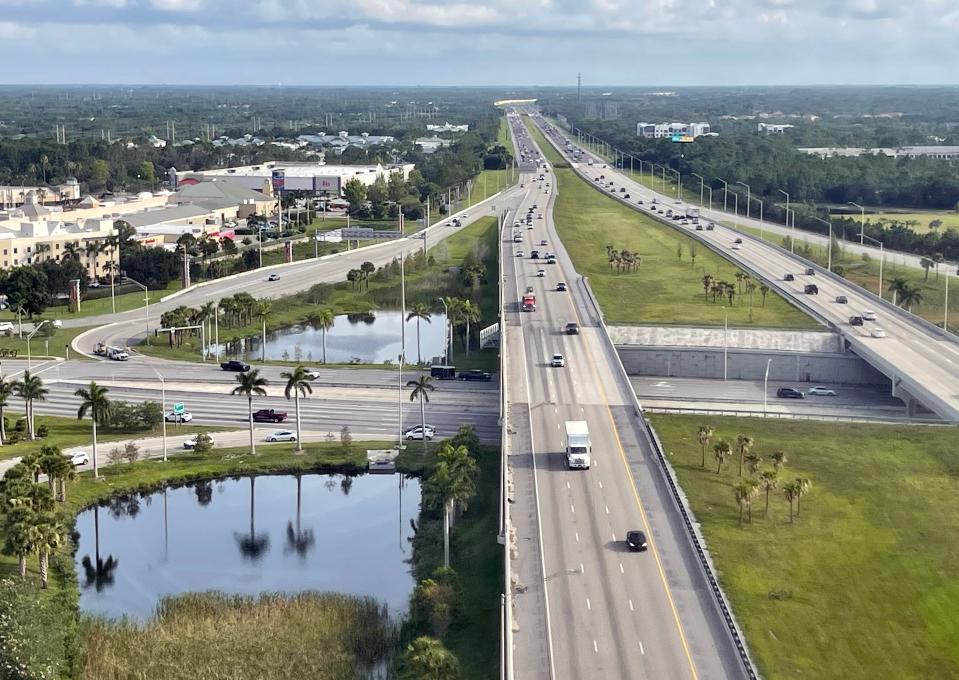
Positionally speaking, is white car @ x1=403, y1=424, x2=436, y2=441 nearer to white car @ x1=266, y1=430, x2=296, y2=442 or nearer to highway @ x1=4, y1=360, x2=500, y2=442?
highway @ x1=4, y1=360, x2=500, y2=442

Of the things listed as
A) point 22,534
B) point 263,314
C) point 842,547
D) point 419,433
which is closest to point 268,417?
point 419,433

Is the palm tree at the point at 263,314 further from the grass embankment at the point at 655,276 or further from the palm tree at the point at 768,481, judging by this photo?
the palm tree at the point at 768,481

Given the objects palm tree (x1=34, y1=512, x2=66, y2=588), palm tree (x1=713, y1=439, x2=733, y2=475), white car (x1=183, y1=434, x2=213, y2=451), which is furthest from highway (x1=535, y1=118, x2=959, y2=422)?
palm tree (x1=34, y1=512, x2=66, y2=588)

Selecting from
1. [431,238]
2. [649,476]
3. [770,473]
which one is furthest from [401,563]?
[431,238]

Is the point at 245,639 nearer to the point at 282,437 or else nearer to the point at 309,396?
the point at 282,437

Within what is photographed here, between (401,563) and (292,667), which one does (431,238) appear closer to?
(401,563)

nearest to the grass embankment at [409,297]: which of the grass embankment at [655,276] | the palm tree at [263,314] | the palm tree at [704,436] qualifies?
the palm tree at [263,314]
